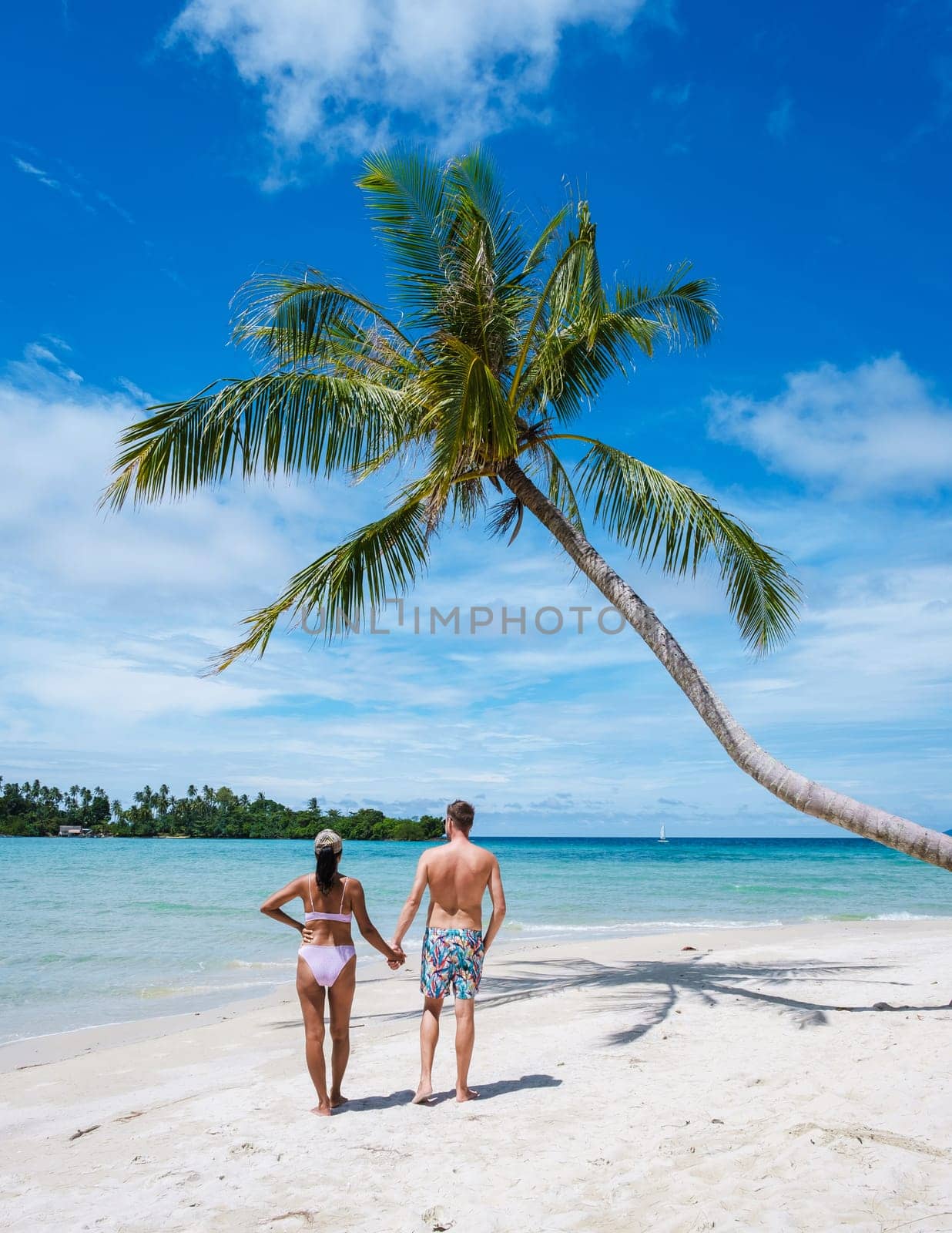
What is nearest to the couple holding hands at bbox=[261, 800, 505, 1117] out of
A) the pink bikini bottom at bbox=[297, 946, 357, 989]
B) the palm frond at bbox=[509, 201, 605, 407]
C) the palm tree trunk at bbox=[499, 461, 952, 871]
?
the pink bikini bottom at bbox=[297, 946, 357, 989]

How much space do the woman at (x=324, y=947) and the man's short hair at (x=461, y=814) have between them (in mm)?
603

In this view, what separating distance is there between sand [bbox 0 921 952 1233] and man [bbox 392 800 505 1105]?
289mm

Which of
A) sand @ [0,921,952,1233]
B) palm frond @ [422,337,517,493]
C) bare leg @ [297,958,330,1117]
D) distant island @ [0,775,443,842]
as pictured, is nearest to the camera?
sand @ [0,921,952,1233]

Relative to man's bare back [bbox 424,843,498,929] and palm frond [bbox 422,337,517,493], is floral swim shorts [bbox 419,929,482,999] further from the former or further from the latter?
palm frond [bbox 422,337,517,493]

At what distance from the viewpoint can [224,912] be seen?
1738 centimetres

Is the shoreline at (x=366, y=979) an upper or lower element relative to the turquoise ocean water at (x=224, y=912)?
upper

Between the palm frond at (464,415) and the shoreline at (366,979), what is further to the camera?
the shoreline at (366,979)

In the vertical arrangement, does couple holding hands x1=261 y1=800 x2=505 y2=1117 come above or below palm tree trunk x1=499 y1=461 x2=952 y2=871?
below

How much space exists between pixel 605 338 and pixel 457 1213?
23.0 ft

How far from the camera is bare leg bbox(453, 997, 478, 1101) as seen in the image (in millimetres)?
4422

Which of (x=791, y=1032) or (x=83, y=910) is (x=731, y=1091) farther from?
(x=83, y=910)

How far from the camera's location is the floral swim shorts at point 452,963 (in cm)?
443

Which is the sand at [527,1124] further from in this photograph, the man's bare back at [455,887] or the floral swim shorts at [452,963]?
the man's bare back at [455,887]

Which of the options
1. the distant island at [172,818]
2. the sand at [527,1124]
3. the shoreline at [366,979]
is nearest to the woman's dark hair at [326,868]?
the sand at [527,1124]
